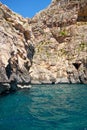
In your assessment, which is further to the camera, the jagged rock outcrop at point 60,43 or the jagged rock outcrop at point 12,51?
the jagged rock outcrop at point 60,43

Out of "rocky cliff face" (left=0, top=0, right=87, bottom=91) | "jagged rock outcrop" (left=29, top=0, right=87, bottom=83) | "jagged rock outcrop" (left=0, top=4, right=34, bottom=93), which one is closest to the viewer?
"jagged rock outcrop" (left=0, top=4, right=34, bottom=93)

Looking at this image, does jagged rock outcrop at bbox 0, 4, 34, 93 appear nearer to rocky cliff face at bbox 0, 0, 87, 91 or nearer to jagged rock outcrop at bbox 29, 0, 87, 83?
rocky cliff face at bbox 0, 0, 87, 91

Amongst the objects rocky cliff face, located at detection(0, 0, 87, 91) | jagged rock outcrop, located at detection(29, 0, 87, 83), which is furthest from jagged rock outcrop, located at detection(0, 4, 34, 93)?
jagged rock outcrop, located at detection(29, 0, 87, 83)

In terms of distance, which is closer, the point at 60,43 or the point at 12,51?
the point at 12,51

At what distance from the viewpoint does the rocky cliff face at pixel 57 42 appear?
61.7 m

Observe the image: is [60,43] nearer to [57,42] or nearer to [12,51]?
[57,42]

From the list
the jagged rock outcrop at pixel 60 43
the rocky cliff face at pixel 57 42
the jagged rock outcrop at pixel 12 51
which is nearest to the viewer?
the jagged rock outcrop at pixel 12 51

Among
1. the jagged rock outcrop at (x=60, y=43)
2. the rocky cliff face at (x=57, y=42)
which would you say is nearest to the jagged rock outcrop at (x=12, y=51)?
the rocky cliff face at (x=57, y=42)

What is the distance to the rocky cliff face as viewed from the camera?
61.7 metres

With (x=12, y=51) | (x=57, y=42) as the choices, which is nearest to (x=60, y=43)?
(x=57, y=42)

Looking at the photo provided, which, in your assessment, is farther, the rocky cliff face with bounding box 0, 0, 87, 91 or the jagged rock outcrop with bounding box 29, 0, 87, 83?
Answer: the jagged rock outcrop with bounding box 29, 0, 87, 83

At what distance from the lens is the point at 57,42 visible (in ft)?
321

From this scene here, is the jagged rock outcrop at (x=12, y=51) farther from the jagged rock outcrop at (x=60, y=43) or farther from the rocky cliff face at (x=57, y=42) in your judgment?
the jagged rock outcrop at (x=60, y=43)

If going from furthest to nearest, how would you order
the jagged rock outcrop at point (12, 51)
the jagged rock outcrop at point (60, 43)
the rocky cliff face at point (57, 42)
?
the jagged rock outcrop at point (60, 43) < the rocky cliff face at point (57, 42) < the jagged rock outcrop at point (12, 51)
